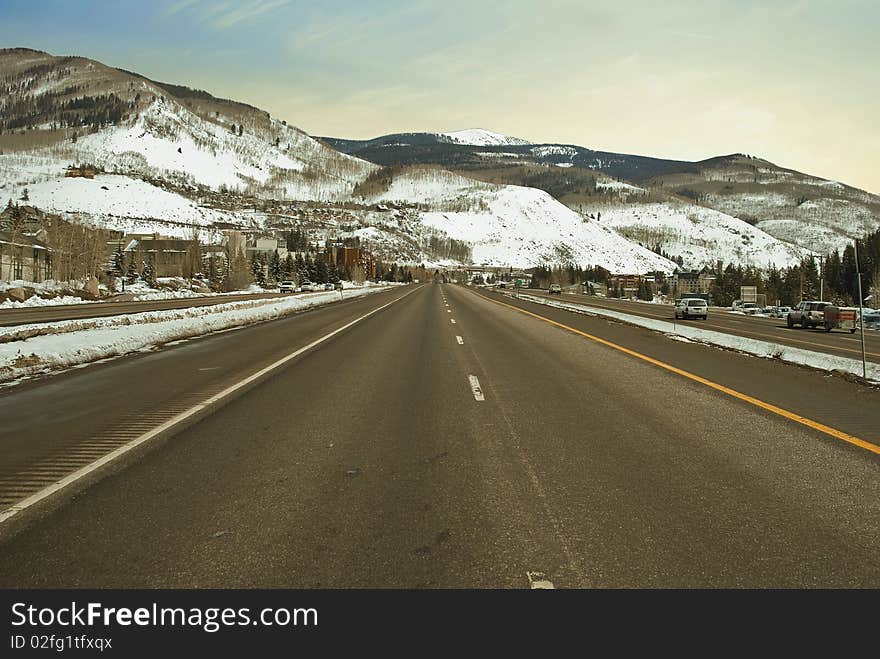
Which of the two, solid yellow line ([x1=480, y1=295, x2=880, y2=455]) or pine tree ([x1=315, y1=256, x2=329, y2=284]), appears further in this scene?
pine tree ([x1=315, y1=256, x2=329, y2=284])

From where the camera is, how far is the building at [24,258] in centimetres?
8162

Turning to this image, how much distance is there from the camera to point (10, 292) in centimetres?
4728

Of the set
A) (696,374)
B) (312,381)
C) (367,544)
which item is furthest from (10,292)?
(367,544)

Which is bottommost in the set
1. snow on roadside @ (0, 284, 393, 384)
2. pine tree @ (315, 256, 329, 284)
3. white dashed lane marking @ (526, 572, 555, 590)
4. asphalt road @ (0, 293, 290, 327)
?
white dashed lane marking @ (526, 572, 555, 590)

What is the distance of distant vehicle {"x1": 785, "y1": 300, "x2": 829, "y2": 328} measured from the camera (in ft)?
119

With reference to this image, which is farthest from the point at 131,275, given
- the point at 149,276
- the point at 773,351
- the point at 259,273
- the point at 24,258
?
the point at 773,351

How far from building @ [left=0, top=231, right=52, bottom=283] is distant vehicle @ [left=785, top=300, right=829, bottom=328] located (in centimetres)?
8474

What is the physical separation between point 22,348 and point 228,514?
1325 cm

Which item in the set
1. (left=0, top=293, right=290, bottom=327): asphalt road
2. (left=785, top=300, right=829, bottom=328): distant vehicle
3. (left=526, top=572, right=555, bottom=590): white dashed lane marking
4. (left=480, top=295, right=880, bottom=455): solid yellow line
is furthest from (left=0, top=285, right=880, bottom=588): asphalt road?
(left=785, top=300, right=829, bottom=328): distant vehicle

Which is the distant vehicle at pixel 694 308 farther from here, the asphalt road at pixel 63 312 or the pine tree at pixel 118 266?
the pine tree at pixel 118 266

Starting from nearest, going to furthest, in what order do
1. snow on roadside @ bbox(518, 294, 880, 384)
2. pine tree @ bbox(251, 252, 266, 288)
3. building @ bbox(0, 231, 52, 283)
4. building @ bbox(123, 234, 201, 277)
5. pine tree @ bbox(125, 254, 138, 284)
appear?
1. snow on roadside @ bbox(518, 294, 880, 384)
2. building @ bbox(0, 231, 52, 283)
3. pine tree @ bbox(125, 254, 138, 284)
4. pine tree @ bbox(251, 252, 266, 288)
5. building @ bbox(123, 234, 201, 277)

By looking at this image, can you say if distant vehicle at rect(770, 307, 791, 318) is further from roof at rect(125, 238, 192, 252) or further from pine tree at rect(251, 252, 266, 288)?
roof at rect(125, 238, 192, 252)

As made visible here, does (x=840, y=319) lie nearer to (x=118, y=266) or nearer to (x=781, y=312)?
(x=781, y=312)
